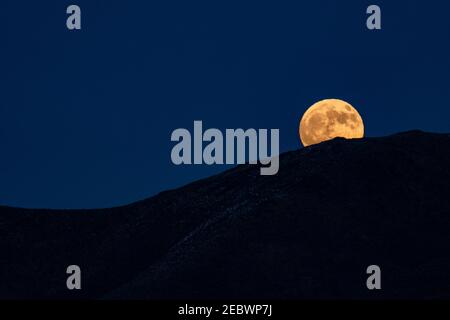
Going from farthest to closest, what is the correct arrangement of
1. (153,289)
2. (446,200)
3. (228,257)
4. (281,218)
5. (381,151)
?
1. (381,151)
2. (446,200)
3. (281,218)
4. (228,257)
5. (153,289)

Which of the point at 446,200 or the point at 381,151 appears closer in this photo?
the point at 446,200

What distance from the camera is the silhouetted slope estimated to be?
213ft

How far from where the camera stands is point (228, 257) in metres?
68.7

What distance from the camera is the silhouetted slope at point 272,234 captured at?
6488 centimetres

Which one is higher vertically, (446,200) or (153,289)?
(446,200)

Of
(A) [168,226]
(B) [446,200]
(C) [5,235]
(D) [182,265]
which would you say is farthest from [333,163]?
(C) [5,235]

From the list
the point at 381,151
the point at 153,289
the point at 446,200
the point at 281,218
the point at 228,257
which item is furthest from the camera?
the point at 381,151

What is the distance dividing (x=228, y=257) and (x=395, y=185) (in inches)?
861

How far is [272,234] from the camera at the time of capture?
7188cm
